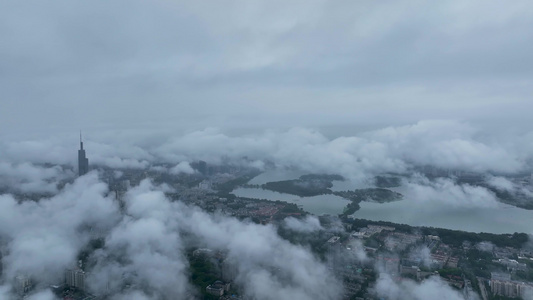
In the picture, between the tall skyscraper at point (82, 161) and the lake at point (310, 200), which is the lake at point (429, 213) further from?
the tall skyscraper at point (82, 161)

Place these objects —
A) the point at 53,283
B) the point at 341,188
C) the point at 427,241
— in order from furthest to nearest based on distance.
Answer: the point at 341,188 < the point at 427,241 < the point at 53,283

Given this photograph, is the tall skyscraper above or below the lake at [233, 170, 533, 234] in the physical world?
above

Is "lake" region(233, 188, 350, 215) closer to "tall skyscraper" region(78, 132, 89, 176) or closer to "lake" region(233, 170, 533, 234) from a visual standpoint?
"lake" region(233, 170, 533, 234)

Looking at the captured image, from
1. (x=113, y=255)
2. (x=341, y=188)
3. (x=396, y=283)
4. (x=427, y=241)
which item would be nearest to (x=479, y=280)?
(x=396, y=283)

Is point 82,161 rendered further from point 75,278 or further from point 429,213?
point 429,213

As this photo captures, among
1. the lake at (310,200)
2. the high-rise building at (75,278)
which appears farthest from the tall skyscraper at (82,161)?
the high-rise building at (75,278)

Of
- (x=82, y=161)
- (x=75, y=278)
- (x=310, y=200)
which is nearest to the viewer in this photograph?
(x=75, y=278)

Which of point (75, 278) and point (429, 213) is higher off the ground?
point (429, 213)

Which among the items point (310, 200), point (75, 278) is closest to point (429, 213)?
point (310, 200)

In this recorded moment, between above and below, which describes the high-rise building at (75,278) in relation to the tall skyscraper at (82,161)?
below

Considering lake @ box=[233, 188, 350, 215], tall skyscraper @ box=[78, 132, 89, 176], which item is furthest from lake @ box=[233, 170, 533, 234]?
tall skyscraper @ box=[78, 132, 89, 176]

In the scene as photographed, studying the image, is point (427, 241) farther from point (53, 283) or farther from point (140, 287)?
point (53, 283)
